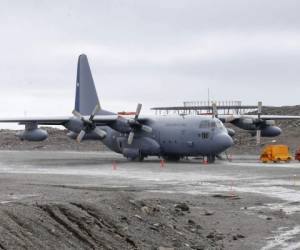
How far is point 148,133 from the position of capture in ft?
163

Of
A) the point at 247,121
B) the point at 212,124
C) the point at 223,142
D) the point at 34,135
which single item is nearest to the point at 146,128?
the point at 212,124

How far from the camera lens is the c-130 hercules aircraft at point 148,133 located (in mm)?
46594

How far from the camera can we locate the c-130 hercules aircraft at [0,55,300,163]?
46.6 meters

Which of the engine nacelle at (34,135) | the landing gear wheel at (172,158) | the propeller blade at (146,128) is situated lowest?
the landing gear wheel at (172,158)

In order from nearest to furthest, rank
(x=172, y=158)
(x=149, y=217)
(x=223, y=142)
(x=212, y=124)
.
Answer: (x=149, y=217)
(x=223, y=142)
(x=212, y=124)
(x=172, y=158)

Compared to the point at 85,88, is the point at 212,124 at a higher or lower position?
lower

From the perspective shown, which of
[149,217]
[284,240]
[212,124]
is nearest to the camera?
[284,240]

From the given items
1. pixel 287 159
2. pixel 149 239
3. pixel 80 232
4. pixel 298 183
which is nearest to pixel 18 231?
pixel 80 232

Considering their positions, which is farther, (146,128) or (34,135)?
(34,135)

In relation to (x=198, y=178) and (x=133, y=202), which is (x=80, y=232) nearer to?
(x=133, y=202)

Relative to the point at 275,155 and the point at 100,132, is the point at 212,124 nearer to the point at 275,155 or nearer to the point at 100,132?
the point at 275,155

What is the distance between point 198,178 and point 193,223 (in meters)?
14.2

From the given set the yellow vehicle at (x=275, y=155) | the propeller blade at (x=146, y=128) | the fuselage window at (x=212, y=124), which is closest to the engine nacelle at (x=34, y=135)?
the propeller blade at (x=146, y=128)

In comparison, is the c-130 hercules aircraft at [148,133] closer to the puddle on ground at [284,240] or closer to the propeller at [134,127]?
the propeller at [134,127]
